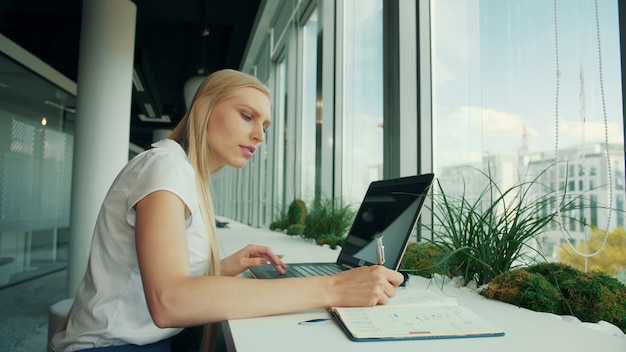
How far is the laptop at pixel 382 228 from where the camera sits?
1149 mm

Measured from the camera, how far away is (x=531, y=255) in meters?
1.33

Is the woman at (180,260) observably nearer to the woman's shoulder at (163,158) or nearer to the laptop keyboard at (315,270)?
the woman's shoulder at (163,158)

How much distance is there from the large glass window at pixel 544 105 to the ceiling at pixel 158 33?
4.24m

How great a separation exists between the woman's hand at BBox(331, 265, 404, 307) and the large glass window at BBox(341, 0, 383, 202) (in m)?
1.72

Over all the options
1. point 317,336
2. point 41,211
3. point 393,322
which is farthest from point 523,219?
point 41,211

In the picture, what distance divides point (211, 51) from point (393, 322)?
7589 mm

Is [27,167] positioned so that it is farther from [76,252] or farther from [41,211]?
[76,252]

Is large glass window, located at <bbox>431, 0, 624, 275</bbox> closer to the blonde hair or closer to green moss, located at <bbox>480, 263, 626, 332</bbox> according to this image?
green moss, located at <bbox>480, 263, 626, 332</bbox>

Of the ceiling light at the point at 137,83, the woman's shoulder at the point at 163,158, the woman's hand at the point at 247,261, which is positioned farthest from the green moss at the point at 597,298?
the ceiling light at the point at 137,83

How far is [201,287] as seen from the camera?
792mm

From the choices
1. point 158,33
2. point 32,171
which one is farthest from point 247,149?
point 158,33

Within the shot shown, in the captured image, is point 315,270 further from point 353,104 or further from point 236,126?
point 353,104

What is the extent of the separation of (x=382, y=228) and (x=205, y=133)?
604 millimetres

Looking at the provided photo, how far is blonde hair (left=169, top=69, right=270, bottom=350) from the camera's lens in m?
1.16
